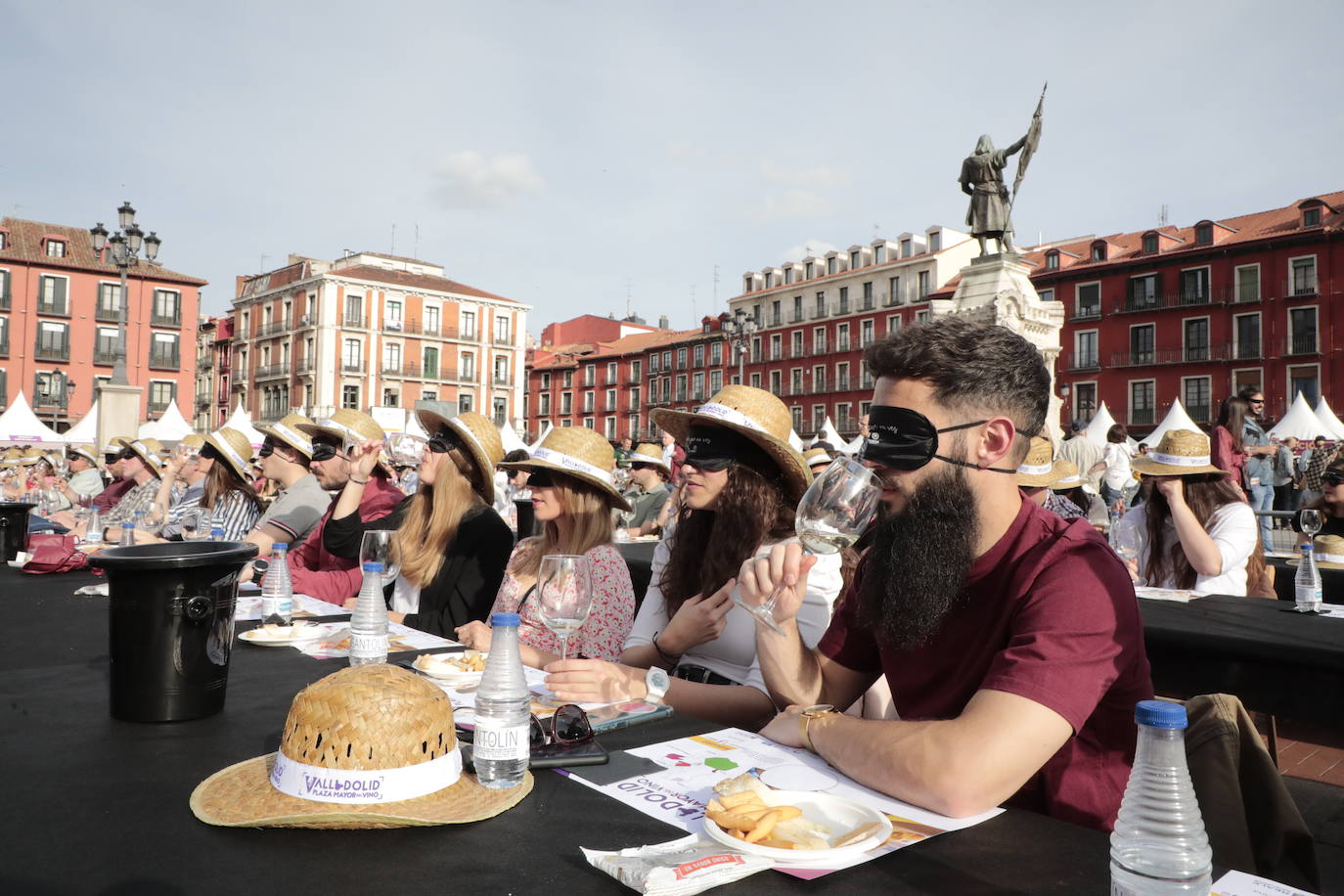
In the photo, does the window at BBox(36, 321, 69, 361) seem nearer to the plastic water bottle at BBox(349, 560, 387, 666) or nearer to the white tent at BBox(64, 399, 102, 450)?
the white tent at BBox(64, 399, 102, 450)

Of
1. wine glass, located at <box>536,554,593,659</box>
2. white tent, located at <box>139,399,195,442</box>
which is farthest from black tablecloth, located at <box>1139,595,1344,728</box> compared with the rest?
white tent, located at <box>139,399,195,442</box>

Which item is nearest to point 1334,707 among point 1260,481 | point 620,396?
point 1260,481

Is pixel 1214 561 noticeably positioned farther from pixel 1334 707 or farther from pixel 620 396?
pixel 620 396

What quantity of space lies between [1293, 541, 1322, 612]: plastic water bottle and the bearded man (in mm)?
3115

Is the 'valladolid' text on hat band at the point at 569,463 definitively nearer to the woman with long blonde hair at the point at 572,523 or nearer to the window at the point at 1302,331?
the woman with long blonde hair at the point at 572,523

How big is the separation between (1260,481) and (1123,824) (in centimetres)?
1526

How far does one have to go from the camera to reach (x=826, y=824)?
1.33 meters

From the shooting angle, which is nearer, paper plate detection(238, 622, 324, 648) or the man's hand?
the man's hand

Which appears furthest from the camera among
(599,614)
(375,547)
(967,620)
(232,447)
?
(232,447)

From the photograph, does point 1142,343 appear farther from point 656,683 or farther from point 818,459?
point 656,683

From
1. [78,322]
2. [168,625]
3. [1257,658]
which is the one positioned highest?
[78,322]

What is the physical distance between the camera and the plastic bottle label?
148cm

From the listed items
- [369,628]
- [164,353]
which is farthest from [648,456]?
[164,353]

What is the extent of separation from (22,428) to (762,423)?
79.1 ft
